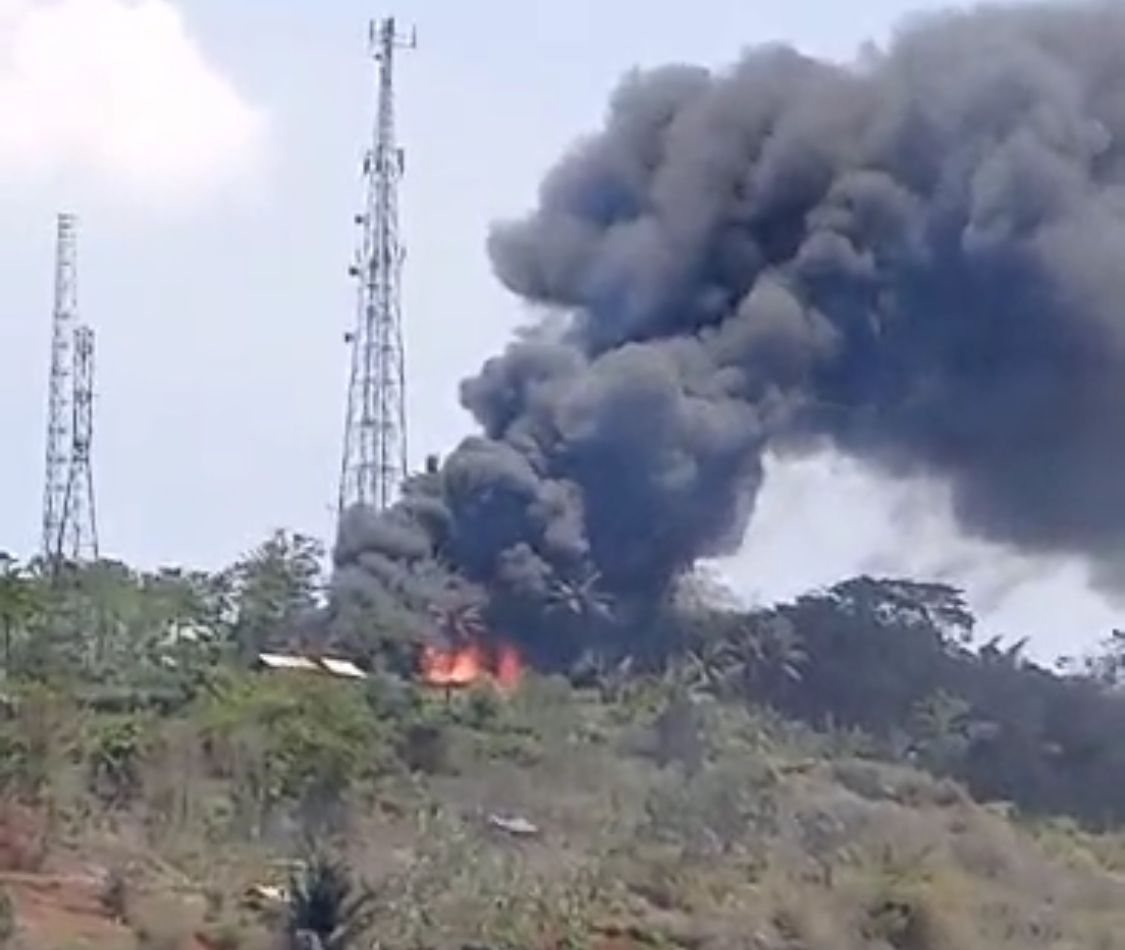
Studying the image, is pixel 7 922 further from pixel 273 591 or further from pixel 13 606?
pixel 273 591

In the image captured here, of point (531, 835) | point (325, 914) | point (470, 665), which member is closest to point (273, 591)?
point (470, 665)

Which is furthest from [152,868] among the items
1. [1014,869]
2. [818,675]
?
[818,675]

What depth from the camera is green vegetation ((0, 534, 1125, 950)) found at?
131 ft

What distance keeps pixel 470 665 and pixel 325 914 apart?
105ft

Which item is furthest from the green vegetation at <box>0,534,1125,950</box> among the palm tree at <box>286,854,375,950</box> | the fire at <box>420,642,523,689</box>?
the fire at <box>420,642,523,689</box>

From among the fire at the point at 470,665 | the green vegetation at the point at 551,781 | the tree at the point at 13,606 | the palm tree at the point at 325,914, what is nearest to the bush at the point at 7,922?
the green vegetation at the point at 551,781

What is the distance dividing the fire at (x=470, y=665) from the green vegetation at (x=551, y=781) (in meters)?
0.61

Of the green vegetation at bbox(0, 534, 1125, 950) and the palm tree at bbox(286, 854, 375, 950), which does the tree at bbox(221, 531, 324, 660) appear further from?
the palm tree at bbox(286, 854, 375, 950)

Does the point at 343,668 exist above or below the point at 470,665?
below

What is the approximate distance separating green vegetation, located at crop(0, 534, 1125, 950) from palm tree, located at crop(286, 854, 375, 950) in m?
0.06

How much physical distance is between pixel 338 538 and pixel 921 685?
15.6 metres

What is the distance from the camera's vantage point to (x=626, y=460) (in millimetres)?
68625

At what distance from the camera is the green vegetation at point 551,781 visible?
39.9 m

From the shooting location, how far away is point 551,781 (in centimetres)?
5572
